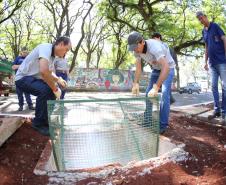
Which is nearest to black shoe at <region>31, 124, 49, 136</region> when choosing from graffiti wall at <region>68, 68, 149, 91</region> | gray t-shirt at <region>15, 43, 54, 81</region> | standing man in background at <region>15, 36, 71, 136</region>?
standing man in background at <region>15, 36, 71, 136</region>

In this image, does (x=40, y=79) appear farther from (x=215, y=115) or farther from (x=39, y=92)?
(x=215, y=115)

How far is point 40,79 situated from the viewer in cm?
573

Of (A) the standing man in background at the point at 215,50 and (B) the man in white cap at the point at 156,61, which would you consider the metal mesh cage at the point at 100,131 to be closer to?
(B) the man in white cap at the point at 156,61

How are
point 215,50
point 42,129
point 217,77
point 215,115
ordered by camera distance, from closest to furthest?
point 42,129
point 215,50
point 217,77
point 215,115

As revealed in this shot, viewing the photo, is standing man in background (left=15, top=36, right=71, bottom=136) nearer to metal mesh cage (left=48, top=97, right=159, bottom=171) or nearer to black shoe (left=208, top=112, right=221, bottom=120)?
metal mesh cage (left=48, top=97, right=159, bottom=171)

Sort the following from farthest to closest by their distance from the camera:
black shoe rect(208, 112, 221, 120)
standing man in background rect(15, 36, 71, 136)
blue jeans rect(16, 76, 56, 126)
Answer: black shoe rect(208, 112, 221, 120) < blue jeans rect(16, 76, 56, 126) < standing man in background rect(15, 36, 71, 136)

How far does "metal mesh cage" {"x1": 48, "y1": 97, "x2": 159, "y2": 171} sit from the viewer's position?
458 cm

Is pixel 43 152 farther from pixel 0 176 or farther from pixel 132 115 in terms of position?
pixel 132 115

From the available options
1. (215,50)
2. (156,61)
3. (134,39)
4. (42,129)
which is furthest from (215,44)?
(42,129)

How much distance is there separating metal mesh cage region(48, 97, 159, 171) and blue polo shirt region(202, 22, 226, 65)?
1972mm

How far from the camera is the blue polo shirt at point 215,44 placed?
21.4 feet

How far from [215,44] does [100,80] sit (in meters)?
27.5

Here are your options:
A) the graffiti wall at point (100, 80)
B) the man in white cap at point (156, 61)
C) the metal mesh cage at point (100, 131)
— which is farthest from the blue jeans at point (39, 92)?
the graffiti wall at point (100, 80)

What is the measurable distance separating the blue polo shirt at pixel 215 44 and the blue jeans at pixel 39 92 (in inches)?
114
